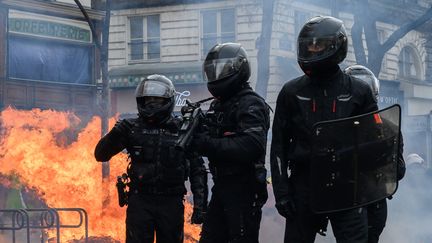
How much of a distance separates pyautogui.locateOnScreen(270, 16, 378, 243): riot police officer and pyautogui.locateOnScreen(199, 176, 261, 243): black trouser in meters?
0.49

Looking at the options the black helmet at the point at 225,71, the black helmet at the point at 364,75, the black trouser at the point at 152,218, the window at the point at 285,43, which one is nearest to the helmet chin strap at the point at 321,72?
the black helmet at the point at 225,71

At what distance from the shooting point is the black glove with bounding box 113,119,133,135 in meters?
6.30

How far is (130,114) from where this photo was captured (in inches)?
1038

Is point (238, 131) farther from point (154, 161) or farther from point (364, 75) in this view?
point (364, 75)

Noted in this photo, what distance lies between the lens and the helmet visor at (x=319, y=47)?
16.2 ft

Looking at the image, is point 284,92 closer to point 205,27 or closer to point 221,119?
point 221,119

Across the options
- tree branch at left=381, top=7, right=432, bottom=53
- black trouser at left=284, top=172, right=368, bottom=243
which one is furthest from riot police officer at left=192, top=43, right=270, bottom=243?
tree branch at left=381, top=7, right=432, bottom=53

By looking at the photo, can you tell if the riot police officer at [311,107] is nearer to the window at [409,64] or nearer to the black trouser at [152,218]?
the black trouser at [152,218]

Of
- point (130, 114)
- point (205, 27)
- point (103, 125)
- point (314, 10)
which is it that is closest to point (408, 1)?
point (314, 10)

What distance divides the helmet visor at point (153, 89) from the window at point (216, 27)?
1926cm

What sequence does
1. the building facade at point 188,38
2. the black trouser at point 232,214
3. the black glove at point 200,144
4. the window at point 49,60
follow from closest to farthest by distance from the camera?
1. the black glove at point 200,144
2. the black trouser at point 232,214
3. the window at point 49,60
4. the building facade at point 188,38

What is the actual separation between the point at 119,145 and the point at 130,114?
2009 cm

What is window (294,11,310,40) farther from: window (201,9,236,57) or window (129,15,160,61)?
window (129,15,160,61)

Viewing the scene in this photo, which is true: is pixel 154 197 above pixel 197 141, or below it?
below
